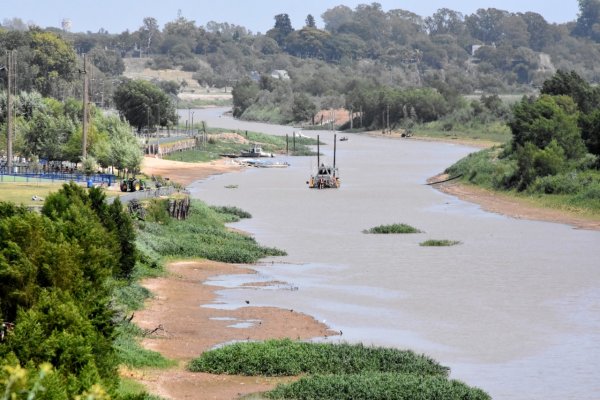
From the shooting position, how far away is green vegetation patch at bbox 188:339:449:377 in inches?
1141

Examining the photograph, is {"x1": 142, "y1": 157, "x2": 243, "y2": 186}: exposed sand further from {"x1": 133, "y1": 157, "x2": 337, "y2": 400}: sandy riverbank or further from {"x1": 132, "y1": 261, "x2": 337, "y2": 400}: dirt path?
{"x1": 132, "y1": 261, "x2": 337, "y2": 400}: dirt path

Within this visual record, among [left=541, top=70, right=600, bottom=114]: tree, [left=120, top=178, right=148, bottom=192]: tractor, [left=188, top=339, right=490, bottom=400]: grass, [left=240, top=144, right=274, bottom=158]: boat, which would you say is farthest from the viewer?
[left=240, top=144, right=274, bottom=158]: boat

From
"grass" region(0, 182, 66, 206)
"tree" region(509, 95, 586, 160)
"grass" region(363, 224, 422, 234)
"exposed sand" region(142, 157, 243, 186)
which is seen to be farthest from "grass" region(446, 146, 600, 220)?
"grass" region(0, 182, 66, 206)

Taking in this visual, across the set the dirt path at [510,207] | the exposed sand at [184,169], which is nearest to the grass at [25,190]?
the exposed sand at [184,169]

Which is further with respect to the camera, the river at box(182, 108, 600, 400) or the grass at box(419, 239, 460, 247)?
the grass at box(419, 239, 460, 247)

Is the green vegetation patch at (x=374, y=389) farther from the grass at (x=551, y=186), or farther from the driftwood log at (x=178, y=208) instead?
the grass at (x=551, y=186)

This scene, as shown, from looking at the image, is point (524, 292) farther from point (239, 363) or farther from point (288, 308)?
point (239, 363)

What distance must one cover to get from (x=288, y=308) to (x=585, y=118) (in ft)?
186

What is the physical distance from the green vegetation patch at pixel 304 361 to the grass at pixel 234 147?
93181 millimetres

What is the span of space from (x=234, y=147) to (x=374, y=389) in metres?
124

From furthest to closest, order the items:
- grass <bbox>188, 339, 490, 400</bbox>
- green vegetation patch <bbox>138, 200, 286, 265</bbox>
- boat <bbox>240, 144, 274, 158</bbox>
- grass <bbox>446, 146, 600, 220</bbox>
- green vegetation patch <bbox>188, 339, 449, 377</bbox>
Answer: boat <bbox>240, 144, 274, 158</bbox> → grass <bbox>446, 146, 600, 220</bbox> → green vegetation patch <bbox>138, 200, 286, 265</bbox> → green vegetation patch <bbox>188, 339, 449, 377</bbox> → grass <bbox>188, 339, 490, 400</bbox>

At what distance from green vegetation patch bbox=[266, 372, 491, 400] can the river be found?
6.13ft

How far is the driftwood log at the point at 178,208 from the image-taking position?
5972 cm

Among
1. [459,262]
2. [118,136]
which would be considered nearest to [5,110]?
[118,136]
